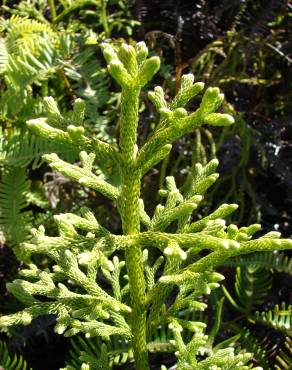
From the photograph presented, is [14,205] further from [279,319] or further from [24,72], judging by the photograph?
[279,319]

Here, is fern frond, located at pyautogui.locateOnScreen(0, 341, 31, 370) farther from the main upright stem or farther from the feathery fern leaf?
the feathery fern leaf

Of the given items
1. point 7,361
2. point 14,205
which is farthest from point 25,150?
point 7,361

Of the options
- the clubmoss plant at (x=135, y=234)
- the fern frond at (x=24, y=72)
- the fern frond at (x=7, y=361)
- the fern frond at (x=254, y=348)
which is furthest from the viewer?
the fern frond at (x=24, y=72)

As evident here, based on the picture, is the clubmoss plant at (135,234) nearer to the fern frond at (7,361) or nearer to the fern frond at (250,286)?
the fern frond at (7,361)

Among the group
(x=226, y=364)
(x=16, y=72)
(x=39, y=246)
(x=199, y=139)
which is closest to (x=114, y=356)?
(x=226, y=364)

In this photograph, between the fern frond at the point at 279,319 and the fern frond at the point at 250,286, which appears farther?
the fern frond at the point at 250,286

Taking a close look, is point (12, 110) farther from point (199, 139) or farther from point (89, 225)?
point (89, 225)

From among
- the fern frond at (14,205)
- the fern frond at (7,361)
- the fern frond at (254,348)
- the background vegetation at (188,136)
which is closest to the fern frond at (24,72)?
the background vegetation at (188,136)
